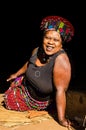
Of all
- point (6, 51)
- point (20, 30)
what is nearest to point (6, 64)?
point (6, 51)

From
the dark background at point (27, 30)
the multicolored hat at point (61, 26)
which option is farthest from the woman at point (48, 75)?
the dark background at point (27, 30)

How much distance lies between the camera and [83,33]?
8031 mm

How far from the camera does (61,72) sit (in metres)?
4.21

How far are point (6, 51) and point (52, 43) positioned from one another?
4050 mm

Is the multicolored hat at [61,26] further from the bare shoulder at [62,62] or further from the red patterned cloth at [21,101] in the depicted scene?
the red patterned cloth at [21,101]

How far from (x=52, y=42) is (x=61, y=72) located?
0.38m

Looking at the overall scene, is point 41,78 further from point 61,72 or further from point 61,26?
point 61,26

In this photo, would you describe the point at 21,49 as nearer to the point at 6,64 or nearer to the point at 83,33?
the point at 6,64

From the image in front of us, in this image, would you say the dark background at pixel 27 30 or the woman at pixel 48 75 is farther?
the dark background at pixel 27 30

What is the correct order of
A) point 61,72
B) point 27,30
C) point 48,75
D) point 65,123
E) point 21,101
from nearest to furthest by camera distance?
point 65,123 < point 61,72 < point 48,75 < point 21,101 < point 27,30

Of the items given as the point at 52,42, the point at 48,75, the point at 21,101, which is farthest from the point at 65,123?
the point at 52,42

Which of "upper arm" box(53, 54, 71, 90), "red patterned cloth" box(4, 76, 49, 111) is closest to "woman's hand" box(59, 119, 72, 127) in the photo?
"upper arm" box(53, 54, 71, 90)

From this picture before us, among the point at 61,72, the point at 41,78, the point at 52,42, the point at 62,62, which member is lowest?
the point at 41,78

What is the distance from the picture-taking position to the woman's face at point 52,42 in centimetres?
429
